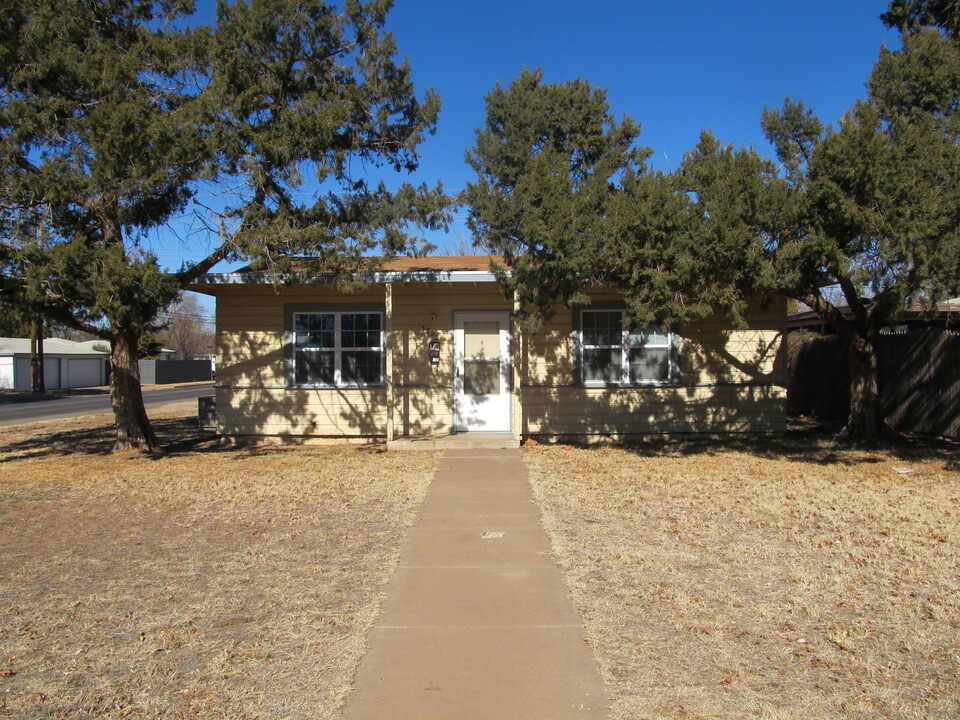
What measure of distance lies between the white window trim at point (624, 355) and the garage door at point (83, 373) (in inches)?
1692

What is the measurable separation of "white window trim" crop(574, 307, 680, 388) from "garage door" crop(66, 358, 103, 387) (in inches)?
1692

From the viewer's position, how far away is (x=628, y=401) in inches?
506

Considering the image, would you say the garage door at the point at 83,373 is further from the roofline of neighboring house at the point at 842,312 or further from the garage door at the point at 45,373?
the roofline of neighboring house at the point at 842,312

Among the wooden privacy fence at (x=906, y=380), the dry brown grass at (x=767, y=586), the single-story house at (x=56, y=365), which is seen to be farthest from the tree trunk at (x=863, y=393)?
the single-story house at (x=56, y=365)

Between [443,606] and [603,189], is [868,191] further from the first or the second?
[443,606]

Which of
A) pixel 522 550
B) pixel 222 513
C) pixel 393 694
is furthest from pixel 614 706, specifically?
pixel 222 513

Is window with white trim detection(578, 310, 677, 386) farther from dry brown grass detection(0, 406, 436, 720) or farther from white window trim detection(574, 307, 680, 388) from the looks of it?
dry brown grass detection(0, 406, 436, 720)

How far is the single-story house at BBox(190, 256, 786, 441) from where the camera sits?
12680mm

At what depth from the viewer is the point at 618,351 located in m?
12.8

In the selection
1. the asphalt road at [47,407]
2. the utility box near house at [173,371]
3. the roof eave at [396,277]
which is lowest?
the asphalt road at [47,407]

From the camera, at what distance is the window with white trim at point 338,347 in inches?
508

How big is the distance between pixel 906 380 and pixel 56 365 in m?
46.0

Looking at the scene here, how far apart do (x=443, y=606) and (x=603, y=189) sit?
673 centimetres

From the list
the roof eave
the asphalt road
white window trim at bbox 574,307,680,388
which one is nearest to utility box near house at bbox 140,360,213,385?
the asphalt road
